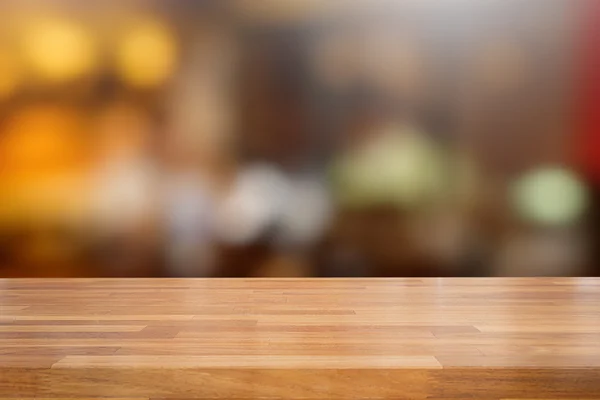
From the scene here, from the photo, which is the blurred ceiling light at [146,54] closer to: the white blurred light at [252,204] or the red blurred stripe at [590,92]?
the white blurred light at [252,204]

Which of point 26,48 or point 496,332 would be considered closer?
point 496,332

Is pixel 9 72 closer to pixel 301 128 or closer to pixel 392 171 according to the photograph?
pixel 301 128

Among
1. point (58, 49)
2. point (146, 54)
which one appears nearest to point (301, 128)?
point (146, 54)

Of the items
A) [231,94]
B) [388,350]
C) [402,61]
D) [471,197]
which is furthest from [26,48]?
[388,350]

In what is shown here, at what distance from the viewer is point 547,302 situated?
4.58 ft

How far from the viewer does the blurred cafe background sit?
84.3 inches

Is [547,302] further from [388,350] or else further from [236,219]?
[236,219]

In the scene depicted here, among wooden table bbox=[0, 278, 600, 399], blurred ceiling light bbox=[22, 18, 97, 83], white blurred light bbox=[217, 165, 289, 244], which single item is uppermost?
blurred ceiling light bbox=[22, 18, 97, 83]

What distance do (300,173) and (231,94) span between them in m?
0.33

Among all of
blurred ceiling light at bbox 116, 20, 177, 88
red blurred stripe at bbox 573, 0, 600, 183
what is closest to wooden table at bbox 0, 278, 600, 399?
red blurred stripe at bbox 573, 0, 600, 183

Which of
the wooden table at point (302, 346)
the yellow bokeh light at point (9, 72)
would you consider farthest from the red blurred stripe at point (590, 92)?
the yellow bokeh light at point (9, 72)

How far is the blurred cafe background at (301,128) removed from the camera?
214 cm

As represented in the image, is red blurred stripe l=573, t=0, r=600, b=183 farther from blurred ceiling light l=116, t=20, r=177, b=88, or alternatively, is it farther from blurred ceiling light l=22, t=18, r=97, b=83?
blurred ceiling light l=22, t=18, r=97, b=83

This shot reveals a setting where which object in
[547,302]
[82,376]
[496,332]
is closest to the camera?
[82,376]
